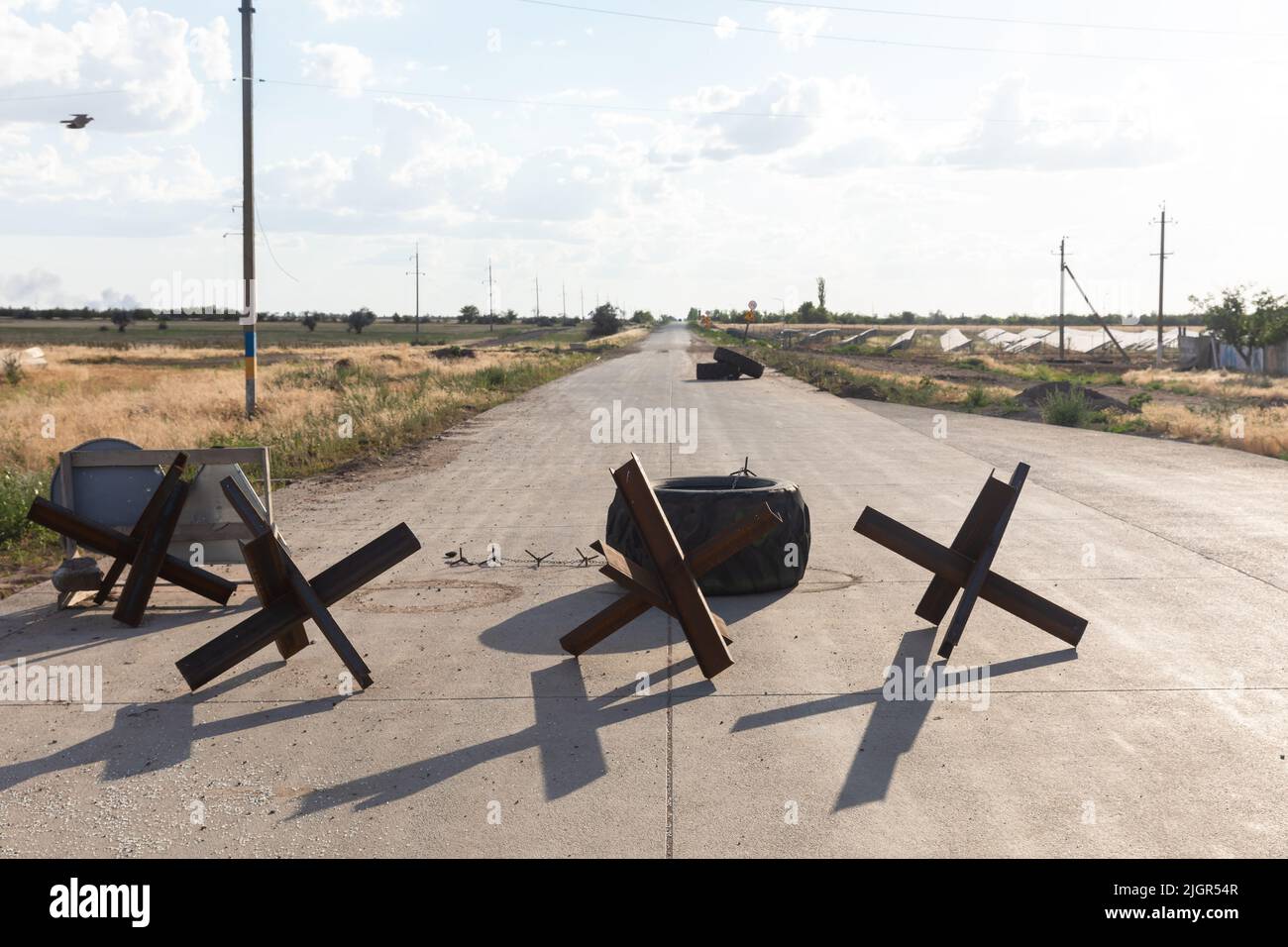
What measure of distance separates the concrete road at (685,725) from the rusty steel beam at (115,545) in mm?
250

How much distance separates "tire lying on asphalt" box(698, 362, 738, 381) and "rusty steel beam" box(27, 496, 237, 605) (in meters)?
38.4

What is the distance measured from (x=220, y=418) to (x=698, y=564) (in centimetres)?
2044

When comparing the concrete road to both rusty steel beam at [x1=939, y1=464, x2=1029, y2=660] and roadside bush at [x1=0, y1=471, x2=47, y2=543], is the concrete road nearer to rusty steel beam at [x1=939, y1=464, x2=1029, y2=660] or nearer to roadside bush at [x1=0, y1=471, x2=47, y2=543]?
rusty steel beam at [x1=939, y1=464, x2=1029, y2=660]

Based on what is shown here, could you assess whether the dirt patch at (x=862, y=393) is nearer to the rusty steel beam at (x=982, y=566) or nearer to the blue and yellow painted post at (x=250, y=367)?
the blue and yellow painted post at (x=250, y=367)

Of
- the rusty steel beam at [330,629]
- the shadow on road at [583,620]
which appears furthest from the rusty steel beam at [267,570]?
the shadow on road at [583,620]

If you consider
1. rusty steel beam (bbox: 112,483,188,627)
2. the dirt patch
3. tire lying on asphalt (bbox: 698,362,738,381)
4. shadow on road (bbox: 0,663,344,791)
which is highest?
tire lying on asphalt (bbox: 698,362,738,381)

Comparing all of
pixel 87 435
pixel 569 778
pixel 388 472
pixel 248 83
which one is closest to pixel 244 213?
pixel 248 83

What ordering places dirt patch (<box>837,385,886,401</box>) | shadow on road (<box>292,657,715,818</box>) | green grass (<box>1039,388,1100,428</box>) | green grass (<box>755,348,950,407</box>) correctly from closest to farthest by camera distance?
shadow on road (<box>292,657,715,818</box>) < green grass (<box>1039,388,1100,428</box>) < dirt patch (<box>837,385,886,401</box>) < green grass (<box>755,348,950,407</box>)

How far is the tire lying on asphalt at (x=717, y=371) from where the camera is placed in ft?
155

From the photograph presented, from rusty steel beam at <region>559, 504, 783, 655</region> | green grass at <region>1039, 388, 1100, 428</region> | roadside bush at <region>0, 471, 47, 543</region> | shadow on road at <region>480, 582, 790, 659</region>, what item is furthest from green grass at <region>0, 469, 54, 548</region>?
Answer: green grass at <region>1039, 388, 1100, 428</region>

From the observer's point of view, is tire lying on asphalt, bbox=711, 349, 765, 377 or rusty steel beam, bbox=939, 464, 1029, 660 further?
tire lying on asphalt, bbox=711, 349, 765, 377

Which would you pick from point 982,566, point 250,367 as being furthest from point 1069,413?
point 982,566

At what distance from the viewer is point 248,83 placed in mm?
24781

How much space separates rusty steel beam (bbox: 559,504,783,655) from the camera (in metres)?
7.18
